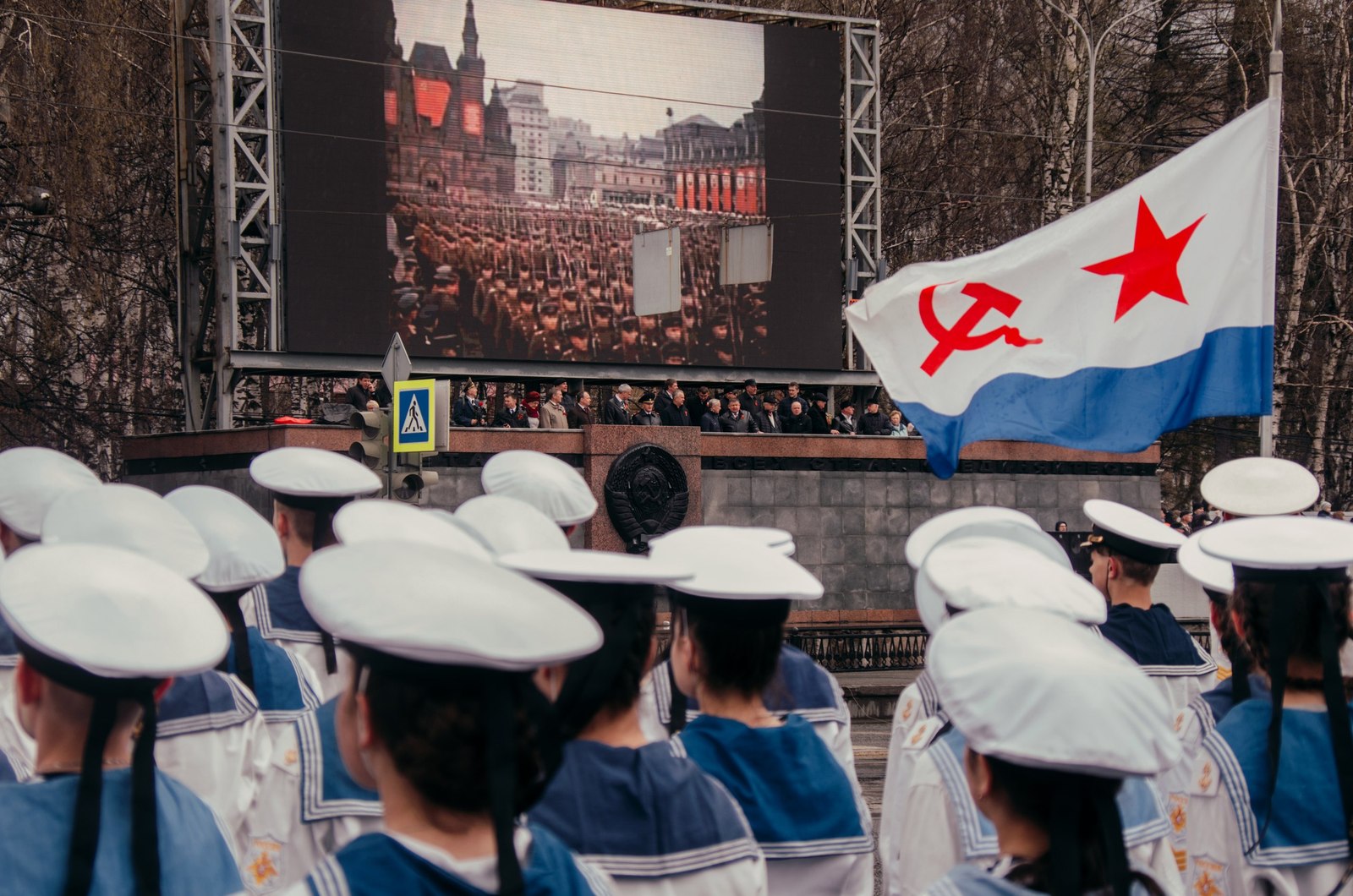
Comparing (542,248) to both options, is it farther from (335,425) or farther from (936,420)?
(936,420)

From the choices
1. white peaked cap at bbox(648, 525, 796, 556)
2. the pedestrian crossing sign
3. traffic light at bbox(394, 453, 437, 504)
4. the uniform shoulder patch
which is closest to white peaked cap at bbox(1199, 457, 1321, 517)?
the uniform shoulder patch

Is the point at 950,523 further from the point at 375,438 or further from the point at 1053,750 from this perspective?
the point at 375,438

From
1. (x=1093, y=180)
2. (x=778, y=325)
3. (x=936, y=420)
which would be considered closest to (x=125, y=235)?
(x=778, y=325)

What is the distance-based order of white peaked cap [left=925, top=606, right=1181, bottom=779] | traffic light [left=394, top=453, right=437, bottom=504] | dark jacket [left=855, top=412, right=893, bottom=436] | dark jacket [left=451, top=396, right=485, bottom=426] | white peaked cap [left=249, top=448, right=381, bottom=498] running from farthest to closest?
dark jacket [left=855, top=412, right=893, bottom=436] < dark jacket [left=451, top=396, right=485, bottom=426] < traffic light [left=394, top=453, right=437, bottom=504] < white peaked cap [left=249, top=448, right=381, bottom=498] < white peaked cap [left=925, top=606, right=1181, bottom=779]

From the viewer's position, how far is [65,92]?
21391mm

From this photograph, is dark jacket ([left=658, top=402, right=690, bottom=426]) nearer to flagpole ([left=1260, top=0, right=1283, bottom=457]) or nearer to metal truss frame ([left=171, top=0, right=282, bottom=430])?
metal truss frame ([left=171, top=0, right=282, bottom=430])

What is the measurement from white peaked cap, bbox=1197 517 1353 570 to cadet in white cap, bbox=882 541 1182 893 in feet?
1.11

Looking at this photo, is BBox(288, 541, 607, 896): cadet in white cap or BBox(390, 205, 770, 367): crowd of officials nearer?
BBox(288, 541, 607, 896): cadet in white cap

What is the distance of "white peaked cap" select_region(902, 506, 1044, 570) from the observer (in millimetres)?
4398

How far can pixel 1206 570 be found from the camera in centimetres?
468

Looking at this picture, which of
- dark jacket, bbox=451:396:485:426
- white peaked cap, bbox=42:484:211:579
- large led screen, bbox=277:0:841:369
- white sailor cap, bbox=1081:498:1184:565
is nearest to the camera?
white peaked cap, bbox=42:484:211:579

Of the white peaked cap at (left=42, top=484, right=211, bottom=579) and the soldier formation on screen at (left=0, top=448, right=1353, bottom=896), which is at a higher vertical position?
the white peaked cap at (left=42, top=484, right=211, bottom=579)

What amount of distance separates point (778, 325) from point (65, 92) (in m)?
9.60

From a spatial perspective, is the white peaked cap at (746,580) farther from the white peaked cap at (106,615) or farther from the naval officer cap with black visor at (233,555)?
the naval officer cap with black visor at (233,555)
